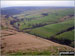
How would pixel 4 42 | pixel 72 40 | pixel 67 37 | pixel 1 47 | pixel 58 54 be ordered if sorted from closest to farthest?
1. pixel 58 54
2. pixel 1 47
3. pixel 4 42
4. pixel 72 40
5. pixel 67 37

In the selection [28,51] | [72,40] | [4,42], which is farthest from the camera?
[72,40]

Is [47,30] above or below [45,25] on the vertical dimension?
below

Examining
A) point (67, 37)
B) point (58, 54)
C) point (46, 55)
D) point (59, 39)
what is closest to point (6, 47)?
point (46, 55)

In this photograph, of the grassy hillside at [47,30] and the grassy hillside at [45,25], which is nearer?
the grassy hillside at [45,25]

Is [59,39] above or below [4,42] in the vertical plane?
below

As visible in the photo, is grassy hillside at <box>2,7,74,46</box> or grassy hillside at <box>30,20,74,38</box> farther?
grassy hillside at <box>30,20,74,38</box>

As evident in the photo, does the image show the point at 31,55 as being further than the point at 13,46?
No

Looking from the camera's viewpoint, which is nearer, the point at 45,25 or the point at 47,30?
the point at 47,30

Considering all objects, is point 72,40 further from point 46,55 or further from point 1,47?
point 1,47

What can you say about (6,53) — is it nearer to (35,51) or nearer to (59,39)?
(35,51)

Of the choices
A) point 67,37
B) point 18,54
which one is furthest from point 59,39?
point 18,54
